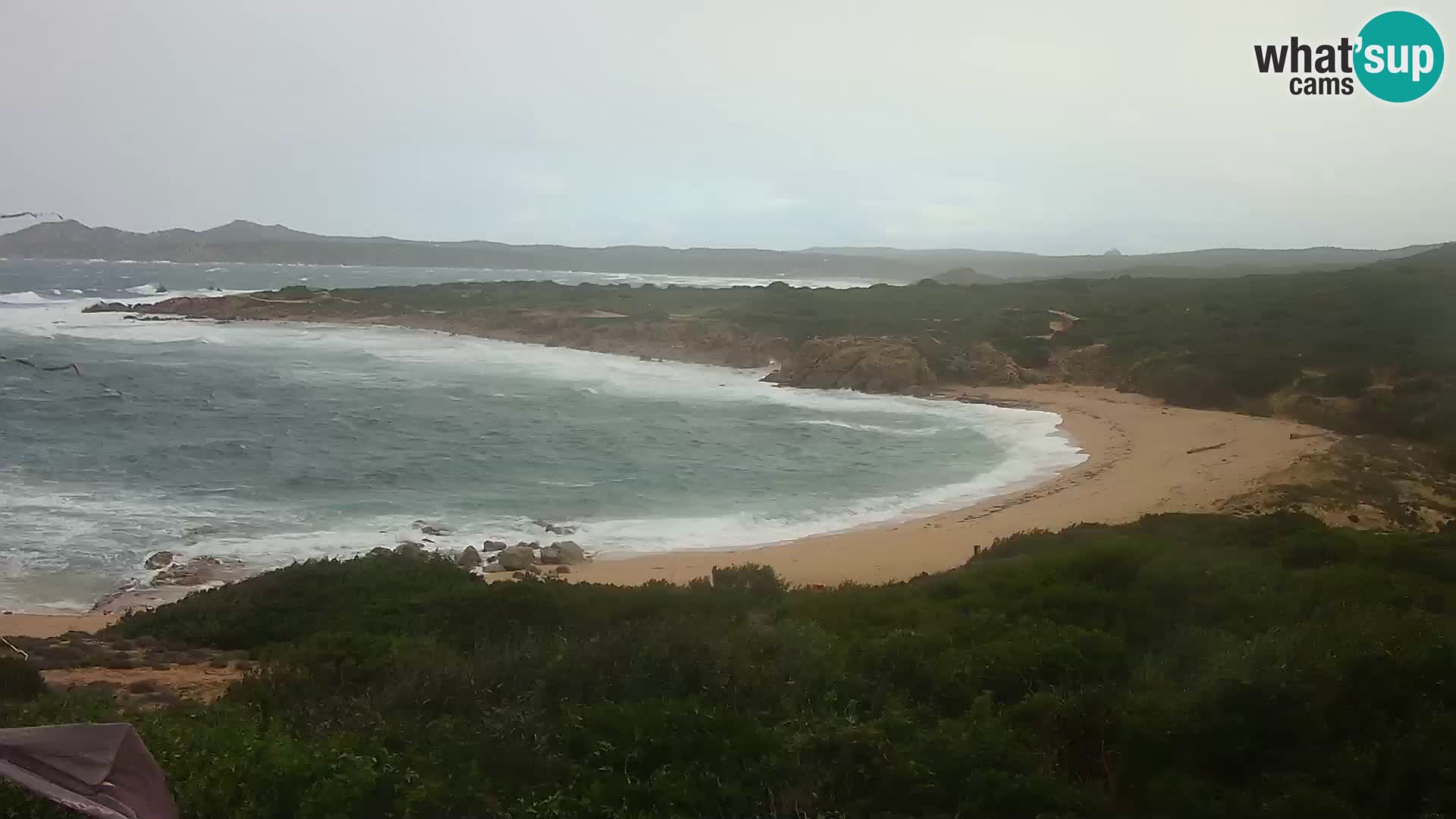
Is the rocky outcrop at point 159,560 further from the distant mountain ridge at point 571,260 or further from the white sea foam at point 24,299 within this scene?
the distant mountain ridge at point 571,260

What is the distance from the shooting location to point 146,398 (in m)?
28.5

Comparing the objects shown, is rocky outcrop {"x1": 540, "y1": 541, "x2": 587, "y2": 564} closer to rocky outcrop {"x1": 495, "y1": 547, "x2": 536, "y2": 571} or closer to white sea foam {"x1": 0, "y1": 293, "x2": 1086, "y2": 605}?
rocky outcrop {"x1": 495, "y1": 547, "x2": 536, "y2": 571}

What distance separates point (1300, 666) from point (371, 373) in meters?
35.9

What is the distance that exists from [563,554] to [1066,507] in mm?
8819

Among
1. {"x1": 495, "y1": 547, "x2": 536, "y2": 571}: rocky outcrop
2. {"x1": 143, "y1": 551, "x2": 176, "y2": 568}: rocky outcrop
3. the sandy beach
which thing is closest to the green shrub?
the sandy beach

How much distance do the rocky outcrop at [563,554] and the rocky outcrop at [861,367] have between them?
2153 centimetres

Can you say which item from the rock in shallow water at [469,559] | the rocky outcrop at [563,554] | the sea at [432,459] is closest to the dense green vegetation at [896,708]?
the sea at [432,459]

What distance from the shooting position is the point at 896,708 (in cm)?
615

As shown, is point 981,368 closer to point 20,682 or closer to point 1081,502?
point 1081,502

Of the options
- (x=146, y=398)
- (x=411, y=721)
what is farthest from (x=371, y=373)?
(x=411, y=721)

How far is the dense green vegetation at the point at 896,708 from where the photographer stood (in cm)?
494

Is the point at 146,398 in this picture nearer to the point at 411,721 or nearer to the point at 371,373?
the point at 371,373

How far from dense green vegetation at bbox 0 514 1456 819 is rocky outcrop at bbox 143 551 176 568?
5.86 metres

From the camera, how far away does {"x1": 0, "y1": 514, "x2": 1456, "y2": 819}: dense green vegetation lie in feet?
16.2
